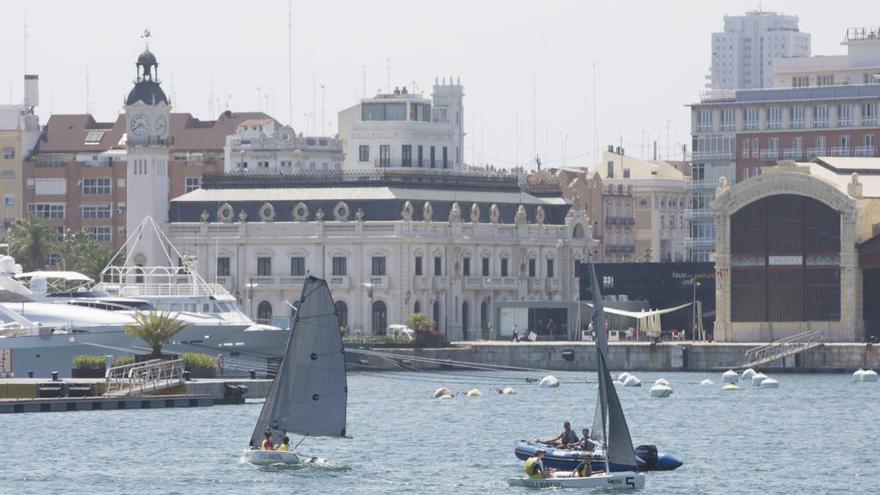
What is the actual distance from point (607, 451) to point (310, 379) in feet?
44.6

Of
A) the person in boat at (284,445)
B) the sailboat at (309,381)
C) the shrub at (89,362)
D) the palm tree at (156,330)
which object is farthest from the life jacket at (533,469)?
the shrub at (89,362)

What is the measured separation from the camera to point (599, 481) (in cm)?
9469

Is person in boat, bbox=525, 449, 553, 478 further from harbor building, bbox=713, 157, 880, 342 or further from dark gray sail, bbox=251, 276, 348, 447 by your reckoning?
harbor building, bbox=713, 157, 880, 342

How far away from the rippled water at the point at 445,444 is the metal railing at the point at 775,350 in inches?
849

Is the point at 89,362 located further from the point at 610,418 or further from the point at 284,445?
the point at 610,418

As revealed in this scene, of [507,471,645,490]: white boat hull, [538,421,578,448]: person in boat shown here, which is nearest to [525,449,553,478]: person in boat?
[507,471,645,490]: white boat hull

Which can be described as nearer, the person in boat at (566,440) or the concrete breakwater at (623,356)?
the person in boat at (566,440)

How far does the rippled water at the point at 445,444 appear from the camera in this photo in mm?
99500

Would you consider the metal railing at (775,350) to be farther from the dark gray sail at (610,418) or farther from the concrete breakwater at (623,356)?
the dark gray sail at (610,418)

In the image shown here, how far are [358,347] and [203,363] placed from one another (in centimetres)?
3808

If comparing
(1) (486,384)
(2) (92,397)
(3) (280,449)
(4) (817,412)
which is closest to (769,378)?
(1) (486,384)

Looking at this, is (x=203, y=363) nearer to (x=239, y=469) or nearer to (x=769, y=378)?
(x=769, y=378)

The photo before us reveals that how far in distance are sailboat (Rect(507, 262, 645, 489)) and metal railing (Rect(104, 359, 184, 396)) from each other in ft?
131

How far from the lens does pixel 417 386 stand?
168250mm
